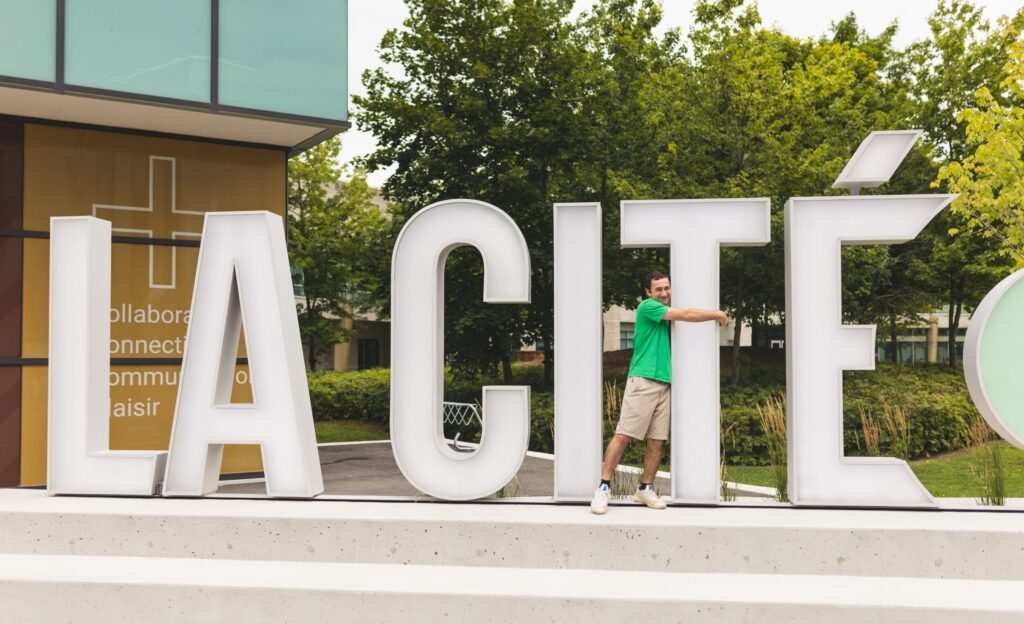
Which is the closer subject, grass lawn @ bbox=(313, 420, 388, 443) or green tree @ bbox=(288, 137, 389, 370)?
grass lawn @ bbox=(313, 420, 388, 443)

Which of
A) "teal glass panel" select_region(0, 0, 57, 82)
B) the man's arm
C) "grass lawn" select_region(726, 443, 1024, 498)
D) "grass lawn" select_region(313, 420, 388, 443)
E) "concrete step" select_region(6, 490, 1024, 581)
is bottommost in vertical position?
"grass lawn" select_region(313, 420, 388, 443)

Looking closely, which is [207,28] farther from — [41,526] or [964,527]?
[964,527]

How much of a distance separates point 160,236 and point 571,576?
6.65m

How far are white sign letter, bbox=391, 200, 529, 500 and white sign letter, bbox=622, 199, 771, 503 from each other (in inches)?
44.1

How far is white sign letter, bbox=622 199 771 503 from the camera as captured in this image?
24.0 feet

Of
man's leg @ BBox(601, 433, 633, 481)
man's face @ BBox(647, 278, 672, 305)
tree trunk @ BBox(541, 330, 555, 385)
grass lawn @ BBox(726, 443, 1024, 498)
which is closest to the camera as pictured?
man's leg @ BBox(601, 433, 633, 481)

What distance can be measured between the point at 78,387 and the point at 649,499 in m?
5.23

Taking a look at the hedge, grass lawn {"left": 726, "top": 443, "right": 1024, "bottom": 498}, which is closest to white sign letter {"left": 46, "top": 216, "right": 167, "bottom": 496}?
the hedge

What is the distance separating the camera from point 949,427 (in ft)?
51.0

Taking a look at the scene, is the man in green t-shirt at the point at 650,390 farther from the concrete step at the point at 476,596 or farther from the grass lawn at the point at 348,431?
the grass lawn at the point at 348,431

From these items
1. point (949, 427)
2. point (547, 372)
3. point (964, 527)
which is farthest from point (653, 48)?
point (964, 527)

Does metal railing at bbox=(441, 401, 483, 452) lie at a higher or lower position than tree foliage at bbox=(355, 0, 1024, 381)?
lower

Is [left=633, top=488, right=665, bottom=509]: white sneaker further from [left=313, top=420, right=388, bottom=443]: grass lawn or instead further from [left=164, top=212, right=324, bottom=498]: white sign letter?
[left=313, top=420, right=388, bottom=443]: grass lawn

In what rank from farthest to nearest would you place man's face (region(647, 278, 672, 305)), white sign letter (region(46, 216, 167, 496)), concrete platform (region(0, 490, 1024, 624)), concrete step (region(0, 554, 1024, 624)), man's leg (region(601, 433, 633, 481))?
white sign letter (region(46, 216, 167, 496)) < man's face (region(647, 278, 672, 305)) < man's leg (region(601, 433, 633, 481)) < concrete platform (region(0, 490, 1024, 624)) < concrete step (region(0, 554, 1024, 624))
